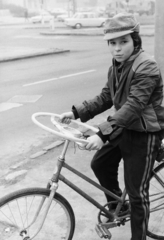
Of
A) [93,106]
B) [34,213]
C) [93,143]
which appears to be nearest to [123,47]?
[93,106]

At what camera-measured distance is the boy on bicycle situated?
2527 millimetres

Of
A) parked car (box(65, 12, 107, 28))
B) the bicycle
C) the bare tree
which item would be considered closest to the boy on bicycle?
the bicycle

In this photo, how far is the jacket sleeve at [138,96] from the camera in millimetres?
2516

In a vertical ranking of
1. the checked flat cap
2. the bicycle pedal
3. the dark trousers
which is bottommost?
the bicycle pedal

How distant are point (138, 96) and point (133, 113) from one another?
12cm

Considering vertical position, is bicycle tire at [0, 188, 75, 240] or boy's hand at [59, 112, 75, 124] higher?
boy's hand at [59, 112, 75, 124]

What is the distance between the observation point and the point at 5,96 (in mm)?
8914

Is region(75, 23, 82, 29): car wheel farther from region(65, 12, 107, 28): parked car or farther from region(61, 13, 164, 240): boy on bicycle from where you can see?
region(61, 13, 164, 240): boy on bicycle

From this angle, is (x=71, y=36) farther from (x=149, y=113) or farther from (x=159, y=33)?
(x=149, y=113)

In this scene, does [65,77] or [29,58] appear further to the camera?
[29,58]

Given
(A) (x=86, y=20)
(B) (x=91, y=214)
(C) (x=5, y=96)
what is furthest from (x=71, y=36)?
(B) (x=91, y=214)

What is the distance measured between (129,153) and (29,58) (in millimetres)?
13414

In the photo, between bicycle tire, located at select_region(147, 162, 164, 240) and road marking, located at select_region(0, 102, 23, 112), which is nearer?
bicycle tire, located at select_region(147, 162, 164, 240)

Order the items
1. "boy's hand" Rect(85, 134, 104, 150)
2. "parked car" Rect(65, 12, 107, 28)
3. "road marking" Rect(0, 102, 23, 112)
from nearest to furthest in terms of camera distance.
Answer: "boy's hand" Rect(85, 134, 104, 150), "road marking" Rect(0, 102, 23, 112), "parked car" Rect(65, 12, 107, 28)
